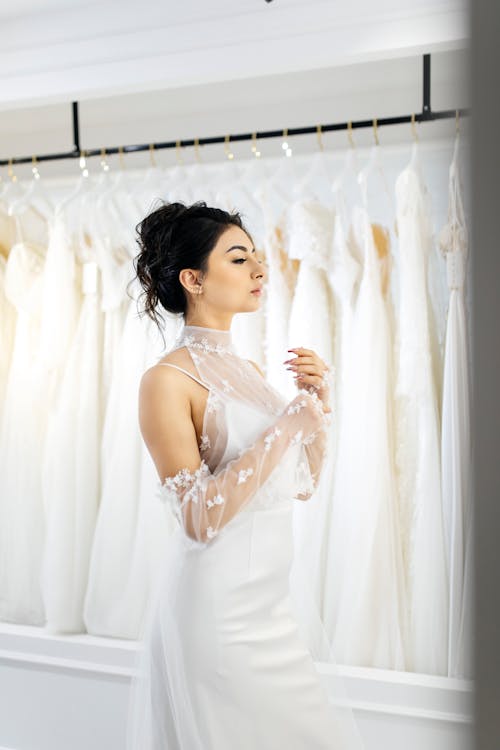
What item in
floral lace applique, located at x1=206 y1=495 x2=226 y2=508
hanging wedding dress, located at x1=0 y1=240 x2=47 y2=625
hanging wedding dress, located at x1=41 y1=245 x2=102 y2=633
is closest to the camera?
floral lace applique, located at x1=206 y1=495 x2=226 y2=508

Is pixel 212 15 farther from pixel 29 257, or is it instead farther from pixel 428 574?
pixel 428 574

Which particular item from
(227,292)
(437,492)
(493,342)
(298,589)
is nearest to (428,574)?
(437,492)

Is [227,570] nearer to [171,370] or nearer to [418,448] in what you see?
[171,370]

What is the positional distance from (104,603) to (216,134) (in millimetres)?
1794

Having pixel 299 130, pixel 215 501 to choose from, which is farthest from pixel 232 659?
pixel 299 130

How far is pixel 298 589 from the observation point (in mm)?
1794

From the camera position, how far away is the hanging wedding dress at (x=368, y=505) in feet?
7.08

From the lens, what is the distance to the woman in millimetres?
1504

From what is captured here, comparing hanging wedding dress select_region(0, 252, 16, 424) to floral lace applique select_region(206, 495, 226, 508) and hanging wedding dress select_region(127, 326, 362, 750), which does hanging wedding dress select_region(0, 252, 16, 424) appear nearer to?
hanging wedding dress select_region(127, 326, 362, 750)

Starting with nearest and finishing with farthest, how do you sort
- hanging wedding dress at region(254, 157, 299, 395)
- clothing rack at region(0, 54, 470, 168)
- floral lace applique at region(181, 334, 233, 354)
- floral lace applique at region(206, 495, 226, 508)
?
floral lace applique at region(206, 495, 226, 508) → floral lace applique at region(181, 334, 233, 354) → clothing rack at region(0, 54, 470, 168) → hanging wedding dress at region(254, 157, 299, 395)

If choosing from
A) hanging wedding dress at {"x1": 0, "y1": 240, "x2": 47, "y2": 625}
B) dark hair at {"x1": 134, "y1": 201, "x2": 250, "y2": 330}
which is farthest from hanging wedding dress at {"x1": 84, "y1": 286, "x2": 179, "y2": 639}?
dark hair at {"x1": 134, "y1": 201, "x2": 250, "y2": 330}

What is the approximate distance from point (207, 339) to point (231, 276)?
0.15 m

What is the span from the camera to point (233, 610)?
1.54m

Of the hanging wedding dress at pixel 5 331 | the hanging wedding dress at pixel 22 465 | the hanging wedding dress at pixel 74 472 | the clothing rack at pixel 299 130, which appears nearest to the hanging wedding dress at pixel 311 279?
the clothing rack at pixel 299 130
